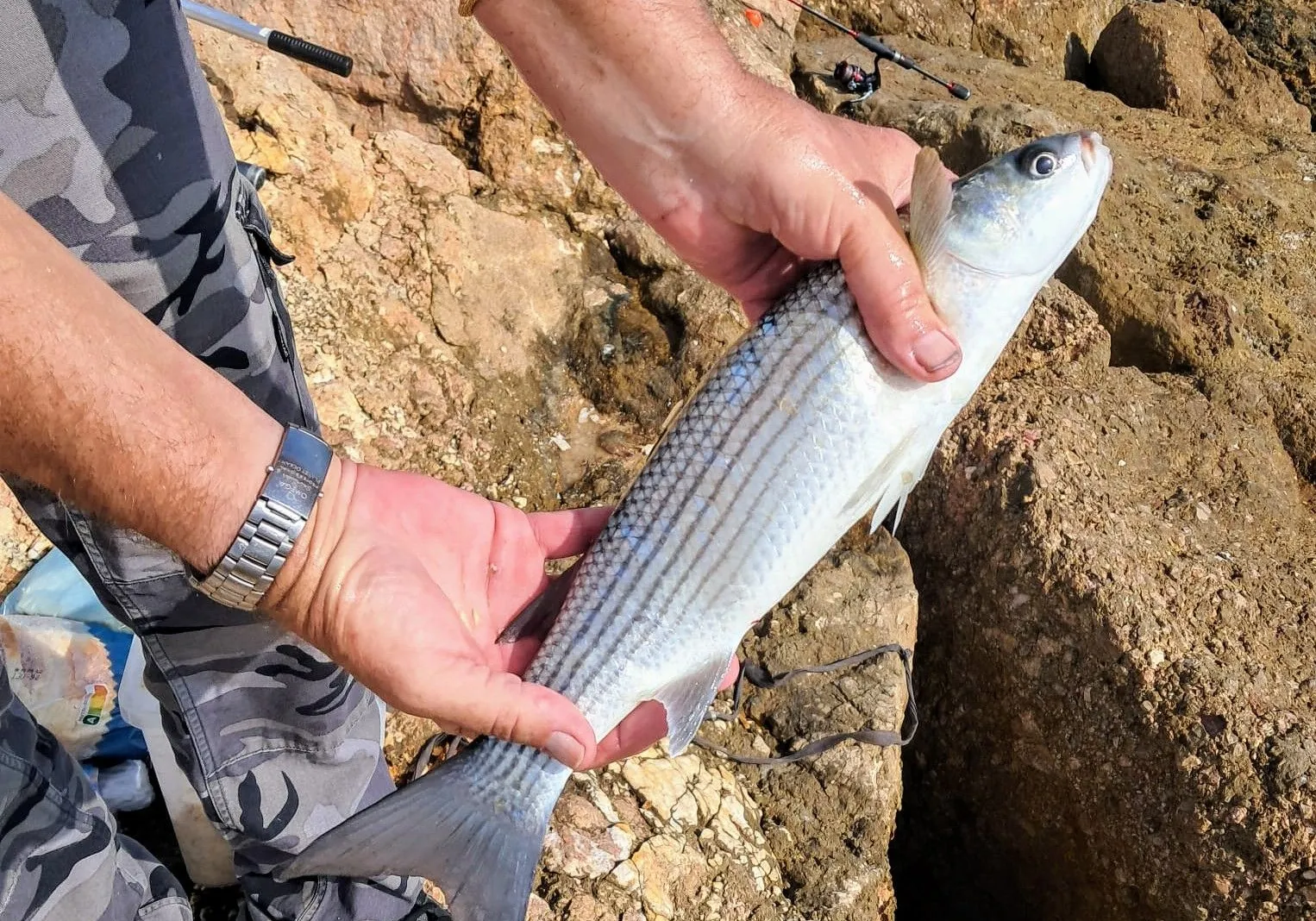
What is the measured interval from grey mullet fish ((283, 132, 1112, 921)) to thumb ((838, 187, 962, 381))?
56mm

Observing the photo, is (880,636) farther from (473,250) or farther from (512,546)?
(473,250)

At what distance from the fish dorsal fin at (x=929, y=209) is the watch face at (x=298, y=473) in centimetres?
156

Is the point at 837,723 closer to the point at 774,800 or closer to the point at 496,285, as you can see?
the point at 774,800

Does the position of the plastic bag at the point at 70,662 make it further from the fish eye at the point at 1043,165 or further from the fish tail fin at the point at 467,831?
the fish eye at the point at 1043,165

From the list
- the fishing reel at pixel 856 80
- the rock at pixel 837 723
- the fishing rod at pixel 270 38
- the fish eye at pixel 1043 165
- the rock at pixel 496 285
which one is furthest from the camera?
the fishing reel at pixel 856 80

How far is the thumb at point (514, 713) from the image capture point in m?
1.85

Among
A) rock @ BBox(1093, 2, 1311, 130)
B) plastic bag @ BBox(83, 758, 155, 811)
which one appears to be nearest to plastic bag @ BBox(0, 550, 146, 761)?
plastic bag @ BBox(83, 758, 155, 811)

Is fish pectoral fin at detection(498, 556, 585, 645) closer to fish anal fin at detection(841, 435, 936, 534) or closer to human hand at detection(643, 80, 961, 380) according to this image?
fish anal fin at detection(841, 435, 936, 534)

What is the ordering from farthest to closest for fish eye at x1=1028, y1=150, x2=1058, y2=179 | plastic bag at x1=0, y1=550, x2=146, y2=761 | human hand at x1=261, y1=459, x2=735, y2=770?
plastic bag at x1=0, y1=550, x2=146, y2=761 < fish eye at x1=1028, y1=150, x2=1058, y2=179 < human hand at x1=261, y1=459, x2=735, y2=770

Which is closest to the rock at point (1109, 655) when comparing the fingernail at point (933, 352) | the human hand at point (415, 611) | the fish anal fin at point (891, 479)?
the fish anal fin at point (891, 479)

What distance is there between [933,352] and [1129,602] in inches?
51.5

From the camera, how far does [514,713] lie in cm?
192

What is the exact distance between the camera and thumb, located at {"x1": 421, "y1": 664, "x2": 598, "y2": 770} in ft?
6.07

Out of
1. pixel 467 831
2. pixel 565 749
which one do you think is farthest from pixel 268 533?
pixel 467 831
